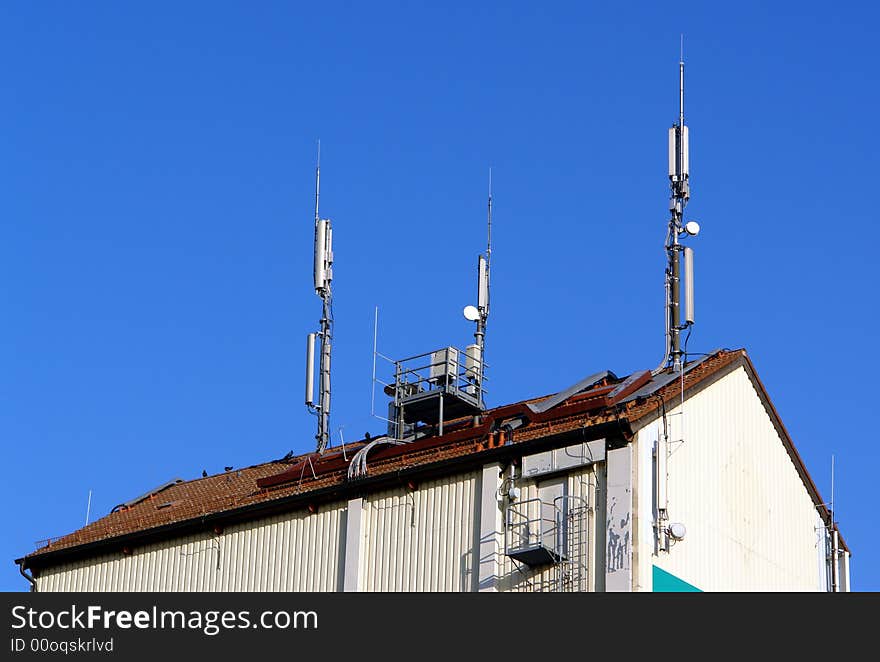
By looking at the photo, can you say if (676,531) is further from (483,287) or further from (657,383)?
(483,287)

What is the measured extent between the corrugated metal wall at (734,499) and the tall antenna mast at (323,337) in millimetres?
14880

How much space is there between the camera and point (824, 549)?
5828 cm

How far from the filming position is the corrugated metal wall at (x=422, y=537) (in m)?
48.5

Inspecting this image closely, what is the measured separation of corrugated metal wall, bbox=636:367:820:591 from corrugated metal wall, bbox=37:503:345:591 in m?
9.74

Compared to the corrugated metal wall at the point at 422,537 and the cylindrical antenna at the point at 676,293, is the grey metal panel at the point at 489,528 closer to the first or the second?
the corrugated metal wall at the point at 422,537

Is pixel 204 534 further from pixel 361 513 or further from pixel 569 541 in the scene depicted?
pixel 569 541

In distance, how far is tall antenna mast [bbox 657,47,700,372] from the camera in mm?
52781

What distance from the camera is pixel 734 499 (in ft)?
169

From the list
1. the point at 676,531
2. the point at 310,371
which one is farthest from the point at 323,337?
the point at 676,531

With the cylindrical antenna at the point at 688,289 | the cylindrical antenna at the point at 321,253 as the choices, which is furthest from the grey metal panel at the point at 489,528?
the cylindrical antenna at the point at 321,253

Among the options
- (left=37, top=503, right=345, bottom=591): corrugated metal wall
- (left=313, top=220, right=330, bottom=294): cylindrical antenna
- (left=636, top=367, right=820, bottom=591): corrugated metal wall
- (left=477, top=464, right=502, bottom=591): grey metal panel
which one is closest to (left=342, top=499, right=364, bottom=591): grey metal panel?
(left=37, top=503, right=345, bottom=591): corrugated metal wall

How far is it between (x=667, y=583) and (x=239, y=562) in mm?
13569

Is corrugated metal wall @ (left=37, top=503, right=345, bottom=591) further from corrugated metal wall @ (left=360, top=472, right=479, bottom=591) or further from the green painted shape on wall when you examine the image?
the green painted shape on wall

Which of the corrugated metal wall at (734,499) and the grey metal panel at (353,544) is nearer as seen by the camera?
the corrugated metal wall at (734,499)
